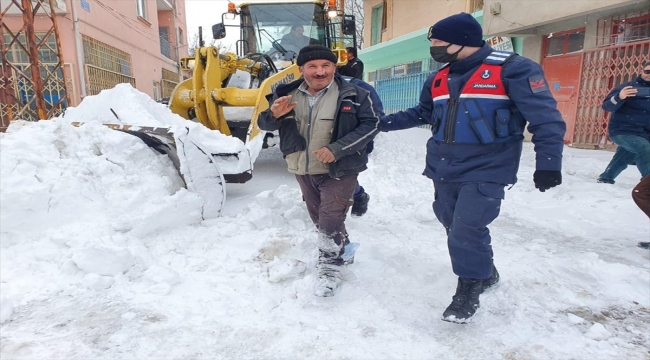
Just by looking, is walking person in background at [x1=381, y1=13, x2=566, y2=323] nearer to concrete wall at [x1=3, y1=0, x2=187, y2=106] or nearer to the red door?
the red door

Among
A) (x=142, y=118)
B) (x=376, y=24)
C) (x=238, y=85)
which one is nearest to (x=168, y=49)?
(x=376, y=24)

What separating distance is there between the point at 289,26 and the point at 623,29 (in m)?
6.86

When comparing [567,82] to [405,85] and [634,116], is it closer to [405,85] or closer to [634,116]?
[634,116]

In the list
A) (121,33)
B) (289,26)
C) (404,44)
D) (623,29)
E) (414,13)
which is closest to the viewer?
(289,26)

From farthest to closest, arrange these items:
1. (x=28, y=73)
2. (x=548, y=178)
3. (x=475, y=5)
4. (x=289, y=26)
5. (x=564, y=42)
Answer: (x=28, y=73) → (x=475, y=5) → (x=564, y=42) → (x=289, y=26) → (x=548, y=178)

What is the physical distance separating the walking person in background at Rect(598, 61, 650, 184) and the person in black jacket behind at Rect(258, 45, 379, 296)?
336 centimetres

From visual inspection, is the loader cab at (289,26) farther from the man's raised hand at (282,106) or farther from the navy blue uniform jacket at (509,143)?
the navy blue uniform jacket at (509,143)

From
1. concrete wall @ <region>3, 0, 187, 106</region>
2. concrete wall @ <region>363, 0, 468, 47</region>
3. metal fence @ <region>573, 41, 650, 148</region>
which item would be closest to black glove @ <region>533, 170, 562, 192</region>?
metal fence @ <region>573, 41, 650, 148</region>

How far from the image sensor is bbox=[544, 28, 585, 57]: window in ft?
29.9

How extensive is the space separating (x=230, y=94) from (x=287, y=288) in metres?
3.45

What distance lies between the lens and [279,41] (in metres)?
6.96

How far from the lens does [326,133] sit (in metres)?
2.62

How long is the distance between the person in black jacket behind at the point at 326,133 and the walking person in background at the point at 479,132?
52 cm

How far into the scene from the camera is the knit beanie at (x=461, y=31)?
2199 mm
